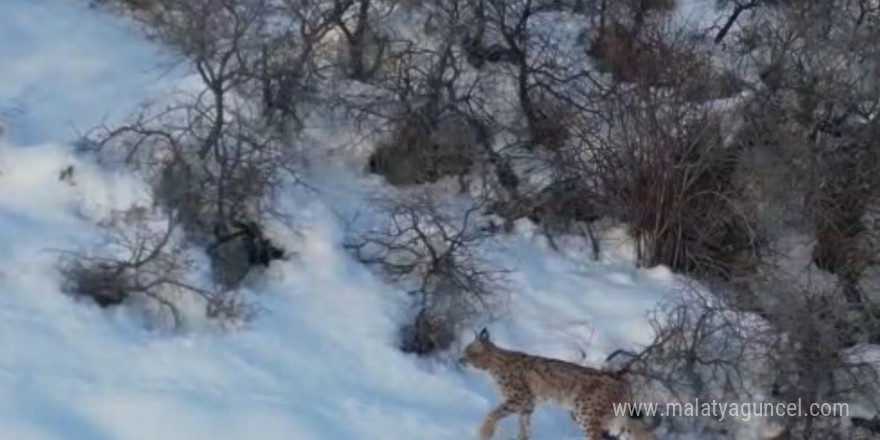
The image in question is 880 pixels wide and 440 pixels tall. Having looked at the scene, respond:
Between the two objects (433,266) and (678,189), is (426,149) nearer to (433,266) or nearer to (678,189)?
(433,266)

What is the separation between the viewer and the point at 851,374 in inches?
593

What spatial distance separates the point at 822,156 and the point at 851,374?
3219mm

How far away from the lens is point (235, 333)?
15445 millimetres

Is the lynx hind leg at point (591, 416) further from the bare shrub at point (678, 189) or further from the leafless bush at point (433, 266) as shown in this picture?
the bare shrub at point (678, 189)

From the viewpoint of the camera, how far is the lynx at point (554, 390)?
14.1 metres

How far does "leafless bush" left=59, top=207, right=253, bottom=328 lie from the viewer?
15492mm

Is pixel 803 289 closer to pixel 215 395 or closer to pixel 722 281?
pixel 722 281

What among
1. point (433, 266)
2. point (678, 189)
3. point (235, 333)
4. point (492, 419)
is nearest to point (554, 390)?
point (492, 419)

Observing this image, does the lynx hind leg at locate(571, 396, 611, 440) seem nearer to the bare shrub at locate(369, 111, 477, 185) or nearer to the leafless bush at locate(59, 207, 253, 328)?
the leafless bush at locate(59, 207, 253, 328)

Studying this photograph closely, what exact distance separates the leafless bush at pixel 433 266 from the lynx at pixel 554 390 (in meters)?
1.41

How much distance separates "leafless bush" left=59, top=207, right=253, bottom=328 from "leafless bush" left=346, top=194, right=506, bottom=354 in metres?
1.59

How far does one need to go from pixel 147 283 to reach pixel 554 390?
4.11 m

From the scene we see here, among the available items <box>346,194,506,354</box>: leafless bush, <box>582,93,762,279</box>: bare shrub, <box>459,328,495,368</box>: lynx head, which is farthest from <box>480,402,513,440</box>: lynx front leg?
<box>582,93,762,279</box>: bare shrub

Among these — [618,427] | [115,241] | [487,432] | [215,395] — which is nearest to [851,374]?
[618,427]
